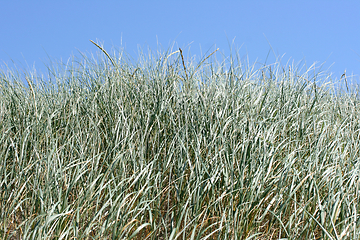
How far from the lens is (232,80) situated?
9.48 feet

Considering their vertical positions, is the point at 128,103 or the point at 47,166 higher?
the point at 128,103

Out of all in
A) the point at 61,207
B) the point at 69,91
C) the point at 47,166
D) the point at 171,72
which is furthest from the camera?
the point at 69,91

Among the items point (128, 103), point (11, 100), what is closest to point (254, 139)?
point (128, 103)

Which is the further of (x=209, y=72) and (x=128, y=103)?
(x=209, y=72)

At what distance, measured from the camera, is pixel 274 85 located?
130 inches

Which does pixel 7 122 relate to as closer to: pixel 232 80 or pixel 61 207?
pixel 61 207

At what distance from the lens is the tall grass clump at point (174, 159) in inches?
68.5

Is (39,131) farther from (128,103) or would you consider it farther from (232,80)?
(232,80)

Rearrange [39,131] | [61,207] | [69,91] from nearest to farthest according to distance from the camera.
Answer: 1. [61,207]
2. [39,131]
3. [69,91]

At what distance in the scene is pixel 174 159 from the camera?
2133 millimetres

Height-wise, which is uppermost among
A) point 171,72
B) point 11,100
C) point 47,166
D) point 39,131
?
point 171,72

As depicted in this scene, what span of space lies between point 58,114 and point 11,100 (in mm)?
705

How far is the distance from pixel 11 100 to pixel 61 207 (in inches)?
78.2

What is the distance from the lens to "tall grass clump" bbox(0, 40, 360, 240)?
174cm
